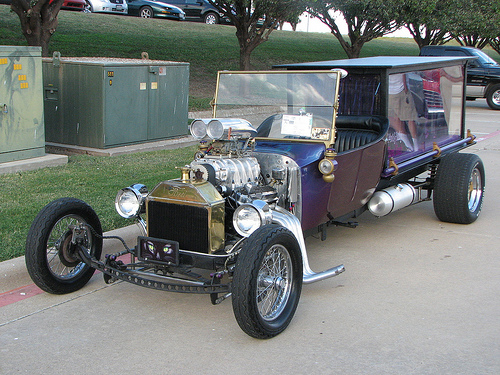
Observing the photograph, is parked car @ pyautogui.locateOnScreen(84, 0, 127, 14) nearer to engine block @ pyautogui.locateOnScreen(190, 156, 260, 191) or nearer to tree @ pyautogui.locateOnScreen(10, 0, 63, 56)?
tree @ pyautogui.locateOnScreen(10, 0, 63, 56)

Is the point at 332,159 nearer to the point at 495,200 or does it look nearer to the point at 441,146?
the point at 441,146

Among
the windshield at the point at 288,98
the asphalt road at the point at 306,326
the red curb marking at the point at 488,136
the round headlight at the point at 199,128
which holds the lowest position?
the asphalt road at the point at 306,326

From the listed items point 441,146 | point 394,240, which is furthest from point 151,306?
point 441,146

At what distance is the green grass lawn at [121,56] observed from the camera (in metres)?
6.38

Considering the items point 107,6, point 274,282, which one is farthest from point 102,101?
point 107,6

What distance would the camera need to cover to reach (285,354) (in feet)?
12.3

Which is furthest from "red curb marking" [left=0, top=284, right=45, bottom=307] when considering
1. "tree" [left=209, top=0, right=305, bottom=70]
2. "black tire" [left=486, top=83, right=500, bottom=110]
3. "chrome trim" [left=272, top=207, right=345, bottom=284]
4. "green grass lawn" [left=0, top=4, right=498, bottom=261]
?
"black tire" [left=486, top=83, right=500, bottom=110]

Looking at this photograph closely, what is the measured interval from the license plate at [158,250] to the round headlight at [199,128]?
109cm

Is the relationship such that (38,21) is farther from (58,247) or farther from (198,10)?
(198,10)

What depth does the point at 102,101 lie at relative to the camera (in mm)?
9570

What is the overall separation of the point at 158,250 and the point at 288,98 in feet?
6.65

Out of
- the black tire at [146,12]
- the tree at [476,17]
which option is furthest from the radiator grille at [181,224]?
the black tire at [146,12]

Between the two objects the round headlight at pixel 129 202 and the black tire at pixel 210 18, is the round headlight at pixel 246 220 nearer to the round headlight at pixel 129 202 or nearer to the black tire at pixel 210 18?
the round headlight at pixel 129 202

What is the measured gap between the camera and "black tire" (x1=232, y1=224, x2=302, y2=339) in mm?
3701
